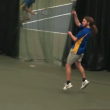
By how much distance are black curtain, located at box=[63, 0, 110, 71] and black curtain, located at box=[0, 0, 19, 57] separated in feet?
4.55

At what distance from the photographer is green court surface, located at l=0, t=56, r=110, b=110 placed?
11.6 feet

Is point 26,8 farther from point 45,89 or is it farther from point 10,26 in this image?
point 45,89

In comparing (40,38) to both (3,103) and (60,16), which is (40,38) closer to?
(60,16)

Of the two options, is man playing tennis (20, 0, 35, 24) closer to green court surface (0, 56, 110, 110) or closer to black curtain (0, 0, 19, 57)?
black curtain (0, 0, 19, 57)

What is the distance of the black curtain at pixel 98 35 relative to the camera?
517 centimetres

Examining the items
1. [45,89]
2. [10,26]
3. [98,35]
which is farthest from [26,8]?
[45,89]

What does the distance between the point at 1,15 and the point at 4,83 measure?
221cm

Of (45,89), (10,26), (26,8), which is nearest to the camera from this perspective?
(45,89)

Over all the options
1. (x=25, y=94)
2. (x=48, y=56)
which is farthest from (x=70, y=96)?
(x=48, y=56)

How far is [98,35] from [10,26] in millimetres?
2061

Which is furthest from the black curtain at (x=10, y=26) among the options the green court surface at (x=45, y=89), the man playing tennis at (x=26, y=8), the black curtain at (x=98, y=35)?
the black curtain at (x=98, y=35)

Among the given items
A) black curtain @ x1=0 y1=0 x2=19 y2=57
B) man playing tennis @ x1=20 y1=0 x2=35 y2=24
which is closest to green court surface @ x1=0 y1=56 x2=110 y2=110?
black curtain @ x1=0 y1=0 x2=19 y2=57

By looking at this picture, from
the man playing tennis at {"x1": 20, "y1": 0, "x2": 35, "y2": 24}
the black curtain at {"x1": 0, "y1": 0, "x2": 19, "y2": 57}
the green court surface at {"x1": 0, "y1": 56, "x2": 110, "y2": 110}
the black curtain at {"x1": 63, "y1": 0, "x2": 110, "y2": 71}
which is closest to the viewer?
the green court surface at {"x1": 0, "y1": 56, "x2": 110, "y2": 110}

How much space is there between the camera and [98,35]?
531 cm
